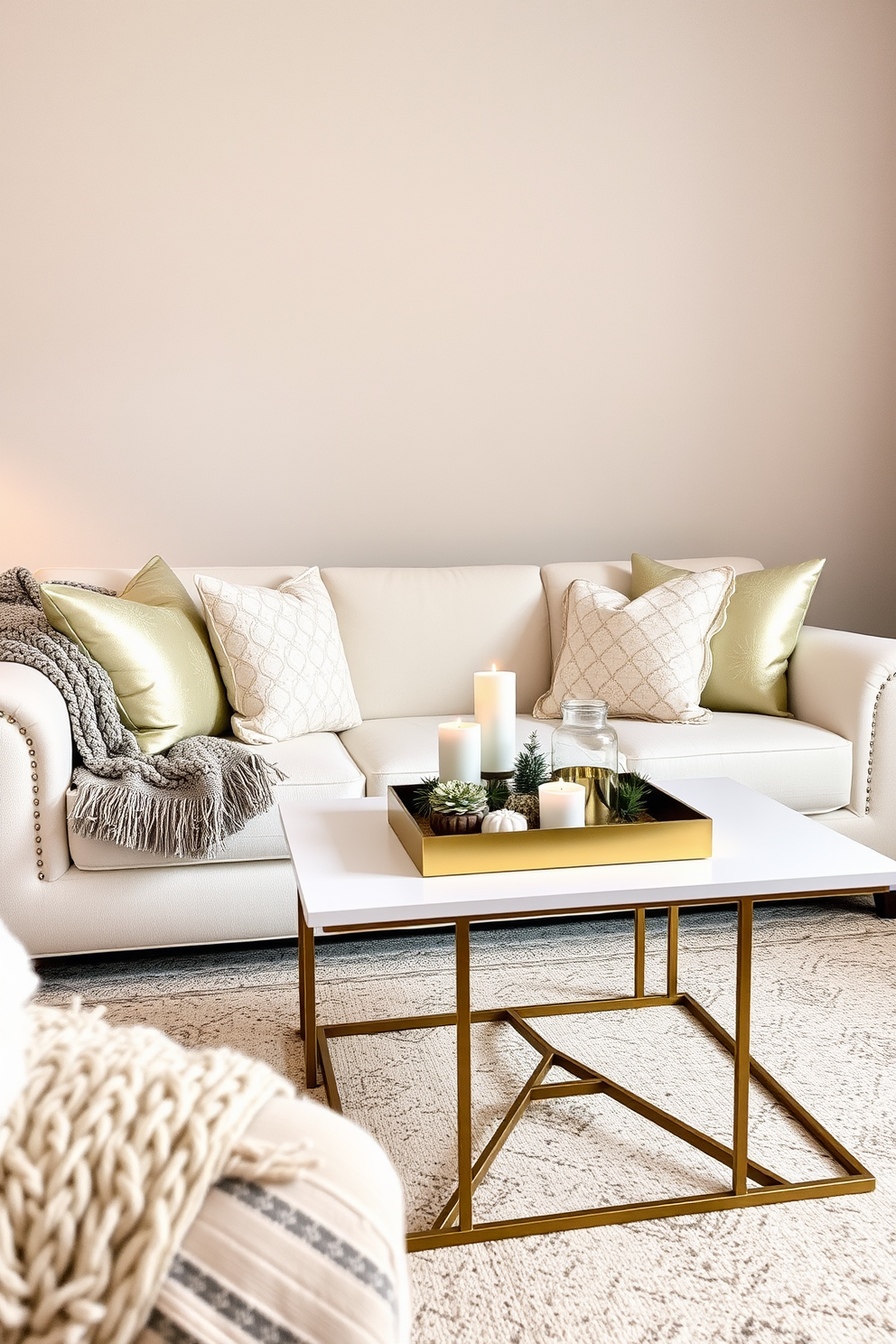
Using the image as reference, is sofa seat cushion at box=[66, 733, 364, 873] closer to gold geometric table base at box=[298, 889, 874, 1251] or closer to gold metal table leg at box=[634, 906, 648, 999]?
gold geometric table base at box=[298, 889, 874, 1251]

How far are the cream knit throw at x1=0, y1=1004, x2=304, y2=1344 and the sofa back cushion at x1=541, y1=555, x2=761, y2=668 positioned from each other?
2.41 meters

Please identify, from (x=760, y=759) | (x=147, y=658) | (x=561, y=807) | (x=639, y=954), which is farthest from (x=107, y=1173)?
(x=760, y=759)

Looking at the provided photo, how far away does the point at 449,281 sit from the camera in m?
3.25

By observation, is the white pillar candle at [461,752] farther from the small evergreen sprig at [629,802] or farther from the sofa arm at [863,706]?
the sofa arm at [863,706]

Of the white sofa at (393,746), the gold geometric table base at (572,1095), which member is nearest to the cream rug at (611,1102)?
the gold geometric table base at (572,1095)

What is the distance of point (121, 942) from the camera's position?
85.3 inches

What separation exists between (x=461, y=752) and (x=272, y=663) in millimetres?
997

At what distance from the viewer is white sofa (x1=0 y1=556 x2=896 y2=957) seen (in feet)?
6.89

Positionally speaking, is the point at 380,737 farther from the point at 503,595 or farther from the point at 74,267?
the point at 74,267

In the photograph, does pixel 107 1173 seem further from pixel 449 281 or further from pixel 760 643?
pixel 449 281

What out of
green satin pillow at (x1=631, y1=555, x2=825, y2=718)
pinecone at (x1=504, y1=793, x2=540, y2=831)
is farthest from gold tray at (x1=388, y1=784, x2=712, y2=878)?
green satin pillow at (x1=631, y1=555, x2=825, y2=718)

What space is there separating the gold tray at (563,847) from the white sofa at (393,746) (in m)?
0.83

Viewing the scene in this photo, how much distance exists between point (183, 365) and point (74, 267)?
398 mm

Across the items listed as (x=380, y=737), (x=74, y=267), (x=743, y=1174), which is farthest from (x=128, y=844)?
(x=74, y=267)
